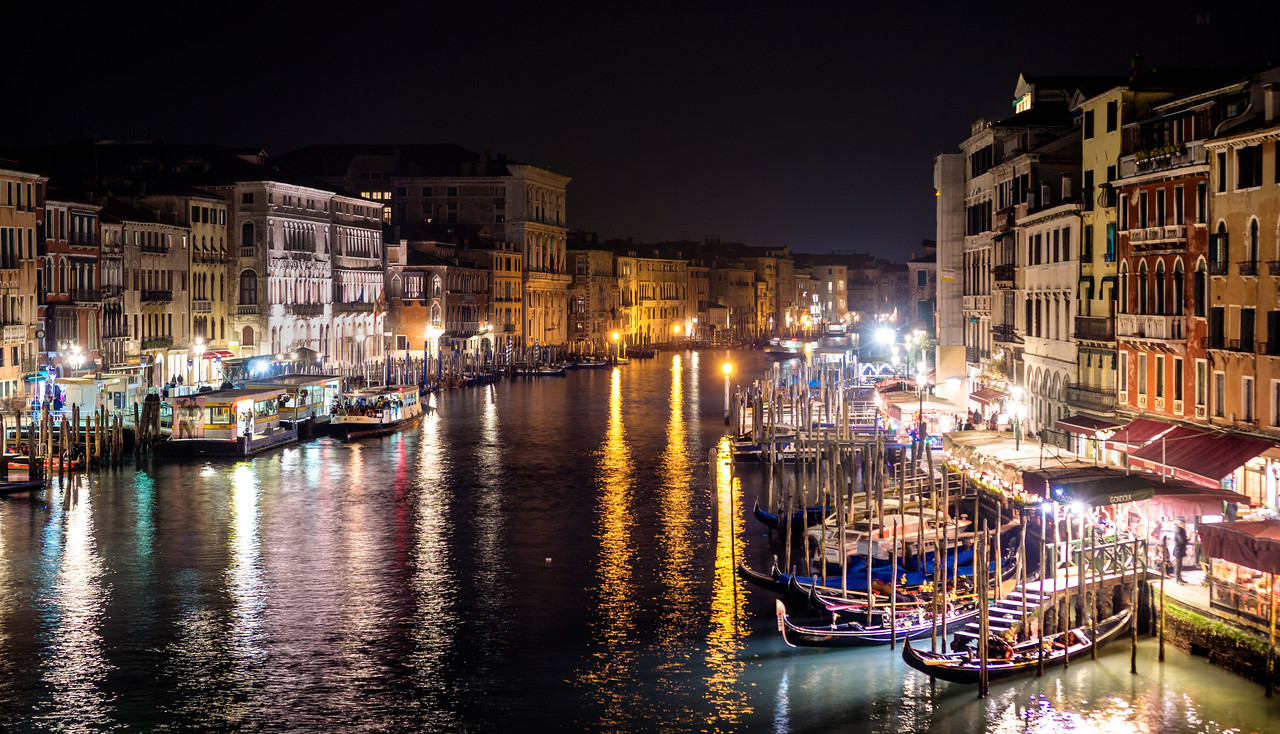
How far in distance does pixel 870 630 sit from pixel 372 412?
3276 centimetres

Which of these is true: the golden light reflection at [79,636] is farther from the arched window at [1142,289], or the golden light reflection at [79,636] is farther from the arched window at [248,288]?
the arched window at [248,288]

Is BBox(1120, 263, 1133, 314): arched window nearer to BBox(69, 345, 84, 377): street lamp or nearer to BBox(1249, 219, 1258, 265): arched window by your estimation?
BBox(1249, 219, 1258, 265): arched window

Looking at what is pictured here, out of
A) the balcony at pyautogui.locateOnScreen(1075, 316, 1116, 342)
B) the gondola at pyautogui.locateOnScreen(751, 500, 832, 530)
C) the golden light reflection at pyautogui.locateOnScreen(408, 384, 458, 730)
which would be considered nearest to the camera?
the golden light reflection at pyautogui.locateOnScreen(408, 384, 458, 730)

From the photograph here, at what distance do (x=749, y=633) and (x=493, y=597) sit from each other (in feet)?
16.3

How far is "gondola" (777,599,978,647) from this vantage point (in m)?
22.2

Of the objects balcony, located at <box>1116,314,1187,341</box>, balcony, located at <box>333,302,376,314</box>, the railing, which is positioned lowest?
the railing

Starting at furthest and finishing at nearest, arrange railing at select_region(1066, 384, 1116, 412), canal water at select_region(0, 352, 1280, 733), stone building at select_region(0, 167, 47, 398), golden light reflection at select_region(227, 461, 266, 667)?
stone building at select_region(0, 167, 47, 398), railing at select_region(1066, 384, 1116, 412), golden light reflection at select_region(227, 461, 266, 667), canal water at select_region(0, 352, 1280, 733)

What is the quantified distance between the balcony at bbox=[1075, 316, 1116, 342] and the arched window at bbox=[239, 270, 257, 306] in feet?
129

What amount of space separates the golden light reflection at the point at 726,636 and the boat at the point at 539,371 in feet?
182

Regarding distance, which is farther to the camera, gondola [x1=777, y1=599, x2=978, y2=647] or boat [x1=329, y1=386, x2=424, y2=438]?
boat [x1=329, y1=386, x2=424, y2=438]

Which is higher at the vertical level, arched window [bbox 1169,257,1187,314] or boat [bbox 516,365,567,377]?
arched window [bbox 1169,257,1187,314]

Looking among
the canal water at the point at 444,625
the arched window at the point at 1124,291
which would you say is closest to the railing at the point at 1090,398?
the arched window at the point at 1124,291

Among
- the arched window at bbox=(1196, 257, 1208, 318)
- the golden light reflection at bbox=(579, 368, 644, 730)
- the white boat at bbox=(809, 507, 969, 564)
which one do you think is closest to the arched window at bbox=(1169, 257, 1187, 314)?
the arched window at bbox=(1196, 257, 1208, 318)

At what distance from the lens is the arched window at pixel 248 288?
6488cm
